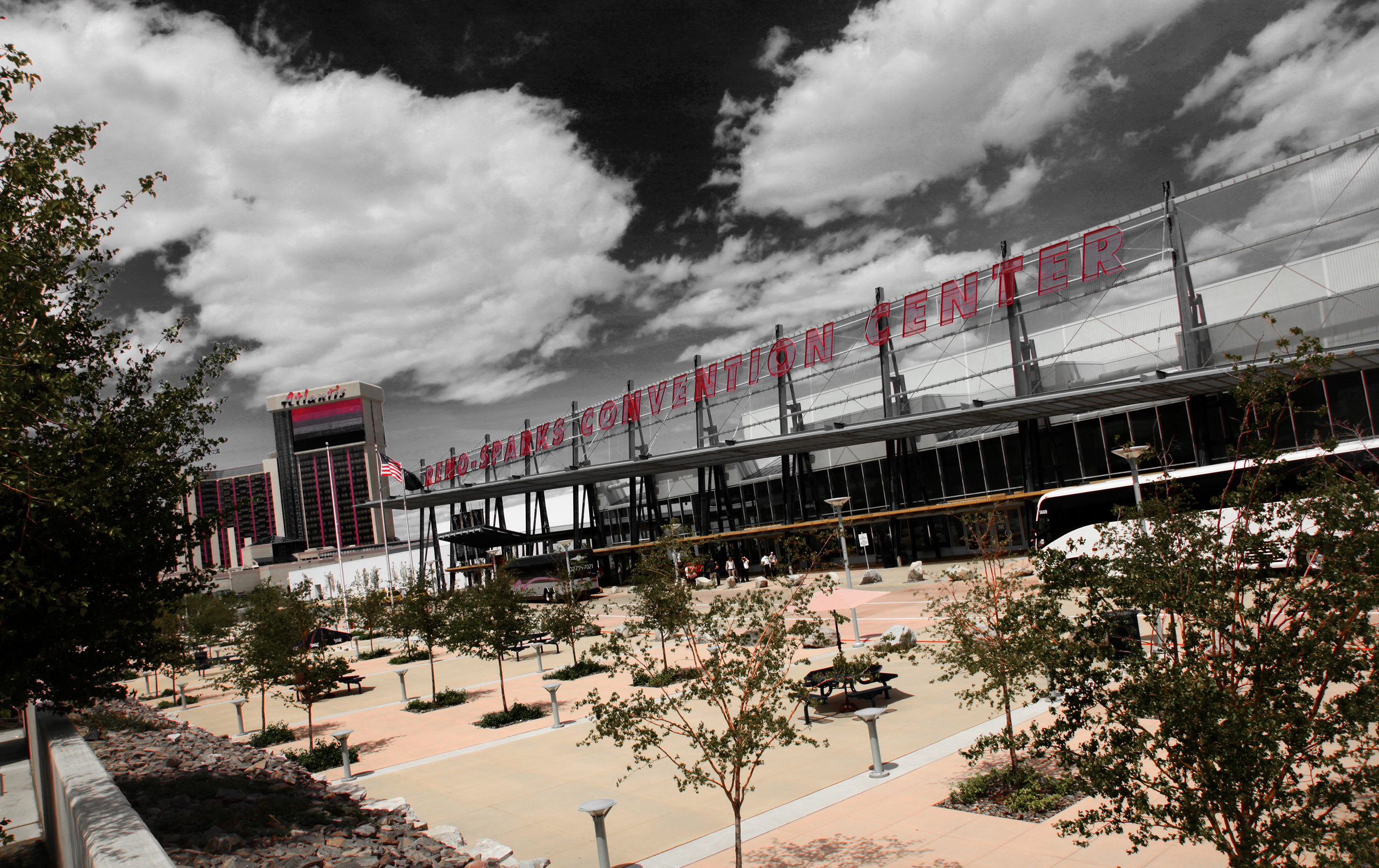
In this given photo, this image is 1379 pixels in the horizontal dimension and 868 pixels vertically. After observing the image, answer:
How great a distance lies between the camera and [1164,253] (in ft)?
118

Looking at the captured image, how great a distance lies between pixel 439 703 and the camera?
75.9 ft

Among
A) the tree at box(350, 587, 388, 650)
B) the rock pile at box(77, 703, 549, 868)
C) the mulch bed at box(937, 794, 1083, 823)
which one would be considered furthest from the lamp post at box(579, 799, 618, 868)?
the tree at box(350, 587, 388, 650)

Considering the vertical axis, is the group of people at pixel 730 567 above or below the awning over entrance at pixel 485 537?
below

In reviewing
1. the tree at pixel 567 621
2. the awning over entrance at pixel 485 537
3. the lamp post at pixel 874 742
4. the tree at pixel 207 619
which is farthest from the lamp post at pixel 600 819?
the awning over entrance at pixel 485 537

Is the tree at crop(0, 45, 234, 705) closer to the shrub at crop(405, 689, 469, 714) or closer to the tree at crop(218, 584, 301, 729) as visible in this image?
the tree at crop(218, 584, 301, 729)

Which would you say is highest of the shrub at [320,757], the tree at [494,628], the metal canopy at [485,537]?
the metal canopy at [485,537]

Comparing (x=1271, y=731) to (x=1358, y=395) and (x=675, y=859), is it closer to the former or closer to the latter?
(x=675, y=859)

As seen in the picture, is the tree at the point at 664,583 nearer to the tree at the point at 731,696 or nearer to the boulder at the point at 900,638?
the boulder at the point at 900,638

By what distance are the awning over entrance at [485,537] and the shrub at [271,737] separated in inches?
1581

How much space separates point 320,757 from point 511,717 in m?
4.43

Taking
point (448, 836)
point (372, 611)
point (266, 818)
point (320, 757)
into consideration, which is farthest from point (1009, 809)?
point (372, 611)

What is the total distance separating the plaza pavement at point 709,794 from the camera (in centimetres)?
888

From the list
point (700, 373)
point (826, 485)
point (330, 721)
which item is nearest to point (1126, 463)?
point (826, 485)

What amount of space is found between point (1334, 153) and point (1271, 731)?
1532 inches
